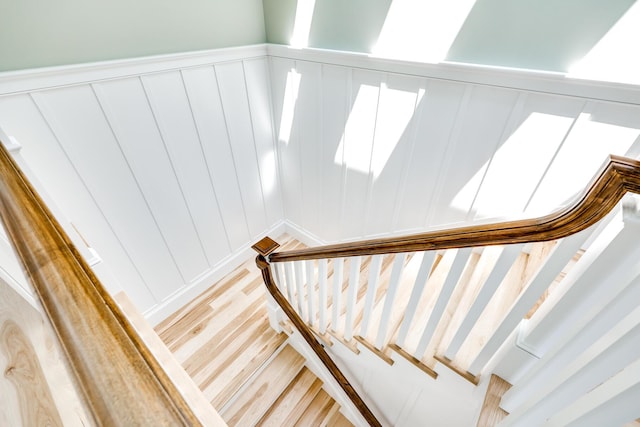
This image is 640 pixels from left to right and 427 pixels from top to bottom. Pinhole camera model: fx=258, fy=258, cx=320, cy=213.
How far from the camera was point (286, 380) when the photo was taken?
198 cm

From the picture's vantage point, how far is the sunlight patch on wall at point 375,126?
167 cm

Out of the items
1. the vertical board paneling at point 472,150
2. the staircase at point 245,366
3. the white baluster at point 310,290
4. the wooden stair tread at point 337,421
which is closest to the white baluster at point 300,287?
the white baluster at point 310,290

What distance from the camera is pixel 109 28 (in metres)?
1.39

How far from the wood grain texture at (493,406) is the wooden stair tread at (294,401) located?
1.49 meters

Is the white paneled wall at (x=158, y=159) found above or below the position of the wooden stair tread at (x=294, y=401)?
above

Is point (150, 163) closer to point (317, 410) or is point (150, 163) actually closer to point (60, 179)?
point (60, 179)

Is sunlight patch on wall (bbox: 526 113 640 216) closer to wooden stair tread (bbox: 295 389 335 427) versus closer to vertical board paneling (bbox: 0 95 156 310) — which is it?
wooden stair tread (bbox: 295 389 335 427)

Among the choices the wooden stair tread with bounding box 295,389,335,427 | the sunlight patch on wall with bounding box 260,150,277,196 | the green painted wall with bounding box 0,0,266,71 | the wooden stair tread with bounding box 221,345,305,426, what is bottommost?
the wooden stair tread with bounding box 295,389,335,427

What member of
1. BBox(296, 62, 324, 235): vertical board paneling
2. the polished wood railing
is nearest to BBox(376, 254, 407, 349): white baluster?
the polished wood railing

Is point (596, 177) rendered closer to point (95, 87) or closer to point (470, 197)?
point (470, 197)

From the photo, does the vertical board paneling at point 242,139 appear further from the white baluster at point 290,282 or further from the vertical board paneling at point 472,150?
the vertical board paneling at point 472,150

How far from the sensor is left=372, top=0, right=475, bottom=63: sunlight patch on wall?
131 cm

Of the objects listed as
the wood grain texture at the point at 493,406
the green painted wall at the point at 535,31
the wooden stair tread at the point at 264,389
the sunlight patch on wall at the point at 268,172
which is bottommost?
the wooden stair tread at the point at 264,389

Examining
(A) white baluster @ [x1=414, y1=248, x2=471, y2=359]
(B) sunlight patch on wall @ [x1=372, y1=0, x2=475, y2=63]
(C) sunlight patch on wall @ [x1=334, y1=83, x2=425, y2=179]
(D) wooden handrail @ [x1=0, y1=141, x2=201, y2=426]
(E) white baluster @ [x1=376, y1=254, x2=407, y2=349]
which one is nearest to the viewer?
(D) wooden handrail @ [x1=0, y1=141, x2=201, y2=426]
